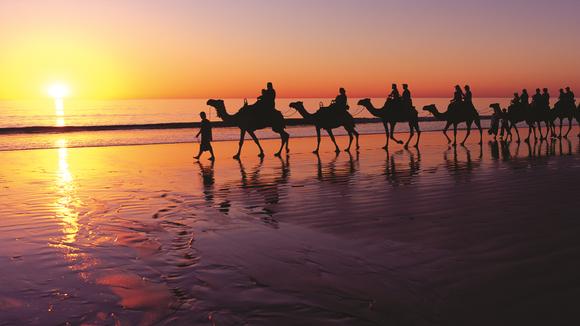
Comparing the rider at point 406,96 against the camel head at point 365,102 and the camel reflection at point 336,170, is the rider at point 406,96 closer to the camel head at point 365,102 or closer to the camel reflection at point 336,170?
the camel head at point 365,102

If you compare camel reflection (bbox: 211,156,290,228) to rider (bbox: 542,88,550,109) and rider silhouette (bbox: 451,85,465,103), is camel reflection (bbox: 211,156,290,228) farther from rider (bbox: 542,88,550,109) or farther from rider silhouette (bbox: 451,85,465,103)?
rider (bbox: 542,88,550,109)

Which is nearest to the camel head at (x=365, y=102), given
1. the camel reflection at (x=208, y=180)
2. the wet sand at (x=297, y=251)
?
the camel reflection at (x=208, y=180)

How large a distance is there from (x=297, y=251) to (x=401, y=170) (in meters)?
8.97

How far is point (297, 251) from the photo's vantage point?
21.6 feet

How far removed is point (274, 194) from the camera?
11344 mm

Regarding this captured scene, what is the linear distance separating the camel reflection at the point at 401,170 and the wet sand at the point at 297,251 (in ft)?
0.68

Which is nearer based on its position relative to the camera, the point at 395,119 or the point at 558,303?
the point at 558,303

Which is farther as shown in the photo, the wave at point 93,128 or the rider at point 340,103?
the wave at point 93,128

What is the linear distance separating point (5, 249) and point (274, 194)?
530 cm

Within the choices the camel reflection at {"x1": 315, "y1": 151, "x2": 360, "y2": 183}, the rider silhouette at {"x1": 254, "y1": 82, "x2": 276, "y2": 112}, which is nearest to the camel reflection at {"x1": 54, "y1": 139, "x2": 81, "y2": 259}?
the camel reflection at {"x1": 315, "y1": 151, "x2": 360, "y2": 183}

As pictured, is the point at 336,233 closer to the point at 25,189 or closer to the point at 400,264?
the point at 400,264

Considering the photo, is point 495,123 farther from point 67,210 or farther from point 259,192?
point 67,210

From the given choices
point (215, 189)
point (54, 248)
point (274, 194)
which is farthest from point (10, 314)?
point (215, 189)

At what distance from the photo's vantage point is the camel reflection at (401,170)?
507 inches
